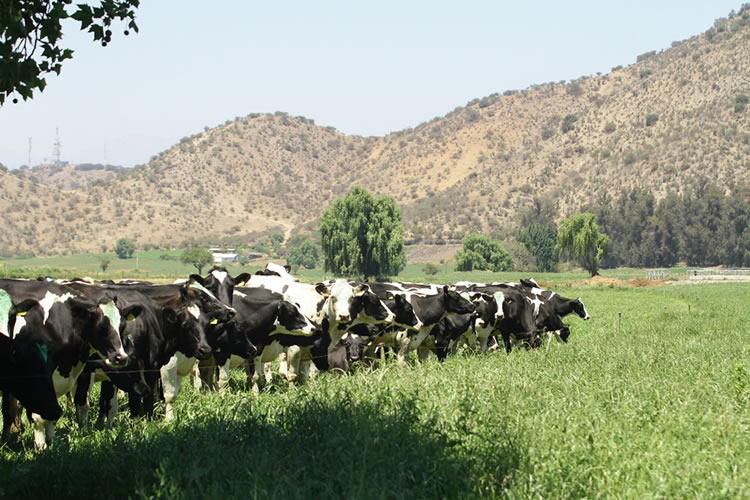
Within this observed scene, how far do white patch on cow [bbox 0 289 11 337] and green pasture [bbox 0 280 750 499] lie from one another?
141 centimetres

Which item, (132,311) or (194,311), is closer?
(132,311)

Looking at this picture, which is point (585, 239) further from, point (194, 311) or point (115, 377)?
point (115, 377)

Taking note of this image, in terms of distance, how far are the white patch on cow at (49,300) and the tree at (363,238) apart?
79.6m

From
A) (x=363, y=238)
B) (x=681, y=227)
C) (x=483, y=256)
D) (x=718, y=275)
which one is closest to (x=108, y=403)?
(x=363, y=238)

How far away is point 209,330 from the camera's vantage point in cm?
1386

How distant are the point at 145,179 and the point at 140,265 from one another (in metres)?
57.1

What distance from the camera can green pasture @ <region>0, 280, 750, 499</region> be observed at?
25.6ft

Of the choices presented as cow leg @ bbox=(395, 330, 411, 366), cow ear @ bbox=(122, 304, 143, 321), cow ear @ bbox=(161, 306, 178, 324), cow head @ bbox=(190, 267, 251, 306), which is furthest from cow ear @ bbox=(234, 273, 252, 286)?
cow ear @ bbox=(122, 304, 143, 321)

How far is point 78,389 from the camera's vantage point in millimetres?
11625

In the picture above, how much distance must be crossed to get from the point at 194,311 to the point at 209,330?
0.97 metres

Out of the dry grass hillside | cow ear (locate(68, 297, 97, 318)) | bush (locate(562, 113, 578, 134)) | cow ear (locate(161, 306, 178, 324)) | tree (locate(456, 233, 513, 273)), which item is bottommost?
tree (locate(456, 233, 513, 273))

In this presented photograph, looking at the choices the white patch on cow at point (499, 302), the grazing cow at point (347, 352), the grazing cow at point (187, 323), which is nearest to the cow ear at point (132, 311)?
the grazing cow at point (187, 323)

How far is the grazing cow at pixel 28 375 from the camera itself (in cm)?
995

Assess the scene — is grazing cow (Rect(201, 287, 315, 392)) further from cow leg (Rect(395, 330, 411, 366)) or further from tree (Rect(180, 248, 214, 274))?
tree (Rect(180, 248, 214, 274))
